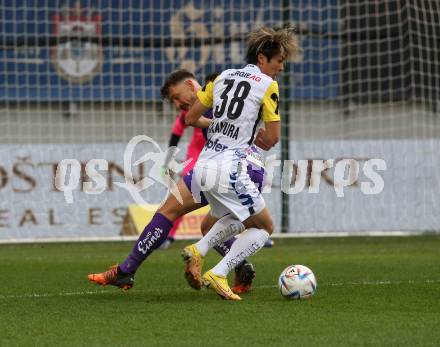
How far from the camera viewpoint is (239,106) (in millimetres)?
6824

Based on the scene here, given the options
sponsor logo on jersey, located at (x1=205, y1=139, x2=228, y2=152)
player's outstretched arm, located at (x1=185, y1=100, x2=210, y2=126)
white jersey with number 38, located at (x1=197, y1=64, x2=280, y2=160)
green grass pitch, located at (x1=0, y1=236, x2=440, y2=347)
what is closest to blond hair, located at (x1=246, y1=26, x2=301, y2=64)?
white jersey with number 38, located at (x1=197, y1=64, x2=280, y2=160)

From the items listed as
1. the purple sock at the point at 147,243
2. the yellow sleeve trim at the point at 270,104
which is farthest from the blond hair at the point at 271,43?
the purple sock at the point at 147,243

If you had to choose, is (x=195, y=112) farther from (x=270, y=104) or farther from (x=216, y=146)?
(x=270, y=104)

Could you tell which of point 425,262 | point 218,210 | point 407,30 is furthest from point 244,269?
point 407,30

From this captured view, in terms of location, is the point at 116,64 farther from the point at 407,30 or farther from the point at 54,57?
the point at 407,30

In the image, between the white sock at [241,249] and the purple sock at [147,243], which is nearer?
the white sock at [241,249]

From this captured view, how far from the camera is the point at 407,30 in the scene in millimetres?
17766

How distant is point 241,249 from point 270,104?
98cm

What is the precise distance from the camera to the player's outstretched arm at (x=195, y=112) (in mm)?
7051

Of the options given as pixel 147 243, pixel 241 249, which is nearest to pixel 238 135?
pixel 241 249

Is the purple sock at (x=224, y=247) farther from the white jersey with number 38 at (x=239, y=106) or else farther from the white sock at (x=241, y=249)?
the white jersey with number 38 at (x=239, y=106)

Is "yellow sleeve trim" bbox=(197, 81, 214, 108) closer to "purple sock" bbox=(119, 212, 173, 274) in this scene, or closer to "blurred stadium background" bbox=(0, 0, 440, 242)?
"purple sock" bbox=(119, 212, 173, 274)

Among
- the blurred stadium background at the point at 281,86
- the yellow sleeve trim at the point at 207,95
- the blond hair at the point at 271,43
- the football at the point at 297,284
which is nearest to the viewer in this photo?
the football at the point at 297,284

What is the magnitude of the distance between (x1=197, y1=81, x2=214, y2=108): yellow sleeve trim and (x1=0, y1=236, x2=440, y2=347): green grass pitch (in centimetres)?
131
